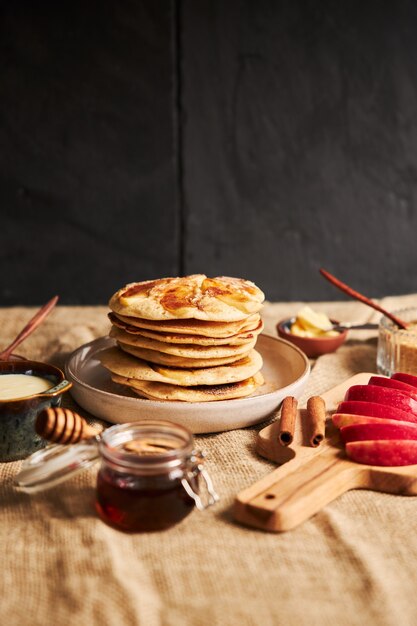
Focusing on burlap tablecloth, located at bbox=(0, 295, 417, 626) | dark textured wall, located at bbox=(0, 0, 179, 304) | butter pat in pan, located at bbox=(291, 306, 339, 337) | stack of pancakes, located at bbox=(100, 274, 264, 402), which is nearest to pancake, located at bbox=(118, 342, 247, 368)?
stack of pancakes, located at bbox=(100, 274, 264, 402)

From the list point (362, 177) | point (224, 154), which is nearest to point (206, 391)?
point (224, 154)

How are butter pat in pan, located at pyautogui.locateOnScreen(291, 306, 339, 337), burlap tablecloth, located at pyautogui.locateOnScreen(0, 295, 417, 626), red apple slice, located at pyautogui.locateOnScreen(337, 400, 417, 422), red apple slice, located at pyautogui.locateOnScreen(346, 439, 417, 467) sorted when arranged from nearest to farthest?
burlap tablecloth, located at pyautogui.locateOnScreen(0, 295, 417, 626)
red apple slice, located at pyautogui.locateOnScreen(346, 439, 417, 467)
red apple slice, located at pyautogui.locateOnScreen(337, 400, 417, 422)
butter pat in pan, located at pyautogui.locateOnScreen(291, 306, 339, 337)

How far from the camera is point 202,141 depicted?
3346 mm

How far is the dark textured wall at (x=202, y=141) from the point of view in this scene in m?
3.18

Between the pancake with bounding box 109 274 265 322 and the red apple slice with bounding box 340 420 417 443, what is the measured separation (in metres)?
0.36

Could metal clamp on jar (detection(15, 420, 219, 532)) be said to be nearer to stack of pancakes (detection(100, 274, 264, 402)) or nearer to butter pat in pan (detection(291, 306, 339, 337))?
stack of pancakes (detection(100, 274, 264, 402))

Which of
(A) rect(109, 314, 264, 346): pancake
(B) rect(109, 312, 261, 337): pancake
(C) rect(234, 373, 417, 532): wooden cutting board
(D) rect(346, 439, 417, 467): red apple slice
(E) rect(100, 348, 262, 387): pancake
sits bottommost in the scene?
(C) rect(234, 373, 417, 532): wooden cutting board

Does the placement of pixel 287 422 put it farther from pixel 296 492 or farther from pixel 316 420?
pixel 296 492

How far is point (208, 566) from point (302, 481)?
285 mm

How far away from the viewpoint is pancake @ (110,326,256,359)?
1.67 m

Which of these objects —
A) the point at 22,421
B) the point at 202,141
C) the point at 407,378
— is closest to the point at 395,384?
the point at 407,378

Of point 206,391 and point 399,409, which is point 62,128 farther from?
point 399,409

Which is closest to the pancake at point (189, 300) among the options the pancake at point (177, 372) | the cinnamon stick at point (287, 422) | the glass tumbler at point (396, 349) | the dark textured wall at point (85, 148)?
the pancake at point (177, 372)

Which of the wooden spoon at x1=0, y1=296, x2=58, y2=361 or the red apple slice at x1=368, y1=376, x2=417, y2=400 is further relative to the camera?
the wooden spoon at x1=0, y1=296, x2=58, y2=361
